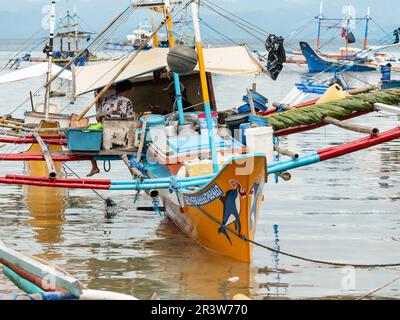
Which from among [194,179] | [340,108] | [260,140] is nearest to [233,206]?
[194,179]

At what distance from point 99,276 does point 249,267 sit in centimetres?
202

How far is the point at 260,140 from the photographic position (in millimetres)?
14664

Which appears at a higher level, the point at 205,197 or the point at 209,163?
the point at 209,163

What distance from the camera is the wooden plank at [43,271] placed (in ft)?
26.6

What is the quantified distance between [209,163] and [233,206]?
122cm

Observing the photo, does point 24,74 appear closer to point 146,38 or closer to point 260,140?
point 146,38

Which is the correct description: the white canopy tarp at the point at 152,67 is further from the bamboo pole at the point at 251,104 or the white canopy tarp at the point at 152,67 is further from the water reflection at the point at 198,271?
the water reflection at the point at 198,271

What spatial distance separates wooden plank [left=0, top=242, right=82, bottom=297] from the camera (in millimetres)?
8094

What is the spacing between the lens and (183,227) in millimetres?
15383

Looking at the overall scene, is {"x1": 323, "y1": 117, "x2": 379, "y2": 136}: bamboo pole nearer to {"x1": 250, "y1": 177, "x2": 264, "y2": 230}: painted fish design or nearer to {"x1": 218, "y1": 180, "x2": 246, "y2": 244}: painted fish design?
{"x1": 250, "y1": 177, "x2": 264, "y2": 230}: painted fish design

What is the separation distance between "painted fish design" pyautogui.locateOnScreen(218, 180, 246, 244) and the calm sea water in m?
0.62

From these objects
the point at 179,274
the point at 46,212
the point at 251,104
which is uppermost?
the point at 251,104

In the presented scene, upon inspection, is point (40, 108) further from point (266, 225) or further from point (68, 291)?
point (68, 291)

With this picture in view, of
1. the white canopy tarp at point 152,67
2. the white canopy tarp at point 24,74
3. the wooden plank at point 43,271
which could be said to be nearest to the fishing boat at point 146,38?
the white canopy tarp at point 152,67
